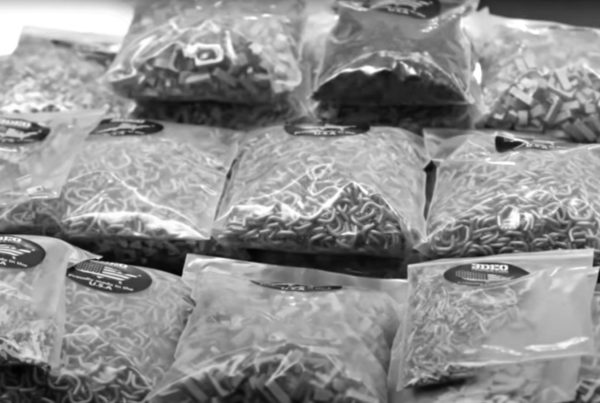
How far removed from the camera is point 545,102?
1479mm

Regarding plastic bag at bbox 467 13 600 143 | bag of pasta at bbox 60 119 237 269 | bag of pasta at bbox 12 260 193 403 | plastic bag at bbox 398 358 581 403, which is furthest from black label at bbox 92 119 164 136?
plastic bag at bbox 398 358 581 403

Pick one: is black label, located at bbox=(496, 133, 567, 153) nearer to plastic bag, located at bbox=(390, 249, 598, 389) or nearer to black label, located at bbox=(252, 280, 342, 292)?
plastic bag, located at bbox=(390, 249, 598, 389)

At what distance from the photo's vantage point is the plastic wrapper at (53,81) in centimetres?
163

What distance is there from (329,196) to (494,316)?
0.31 metres

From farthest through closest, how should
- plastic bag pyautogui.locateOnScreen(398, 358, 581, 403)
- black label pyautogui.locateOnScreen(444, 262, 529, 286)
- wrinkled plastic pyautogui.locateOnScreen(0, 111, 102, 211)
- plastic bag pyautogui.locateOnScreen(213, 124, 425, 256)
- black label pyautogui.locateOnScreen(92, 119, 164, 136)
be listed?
black label pyautogui.locateOnScreen(92, 119, 164, 136) < wrinkled plastic pyautogui.locateOnScreen(0, 111, 102, 211) < plastic bag pyautogui.locateOnScreen(213, 124, 425, 256) < black label pyautogui.locateOnScreen(444, 262, 529, 286) < plastic bag pyautogui.locateOnScreen(398, 358, 581, 403)

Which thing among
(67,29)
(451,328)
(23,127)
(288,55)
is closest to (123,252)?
(23,127)

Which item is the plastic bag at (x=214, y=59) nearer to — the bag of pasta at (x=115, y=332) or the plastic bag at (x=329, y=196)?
the plastic bag at (x=329, y=196)

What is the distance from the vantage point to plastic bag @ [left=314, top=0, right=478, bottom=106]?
1.49 m

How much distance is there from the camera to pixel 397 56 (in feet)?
4.92

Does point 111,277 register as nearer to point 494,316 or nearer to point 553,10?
point 494,316

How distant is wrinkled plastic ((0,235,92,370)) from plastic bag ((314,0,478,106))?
50 centimetres

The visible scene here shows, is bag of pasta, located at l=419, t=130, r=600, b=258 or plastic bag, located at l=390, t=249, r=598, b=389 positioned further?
bag of pasta, located at l=419, t=130, r=600, b=258

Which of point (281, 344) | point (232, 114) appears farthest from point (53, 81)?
point (281, 344)

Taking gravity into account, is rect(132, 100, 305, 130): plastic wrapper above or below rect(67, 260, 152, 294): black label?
above
